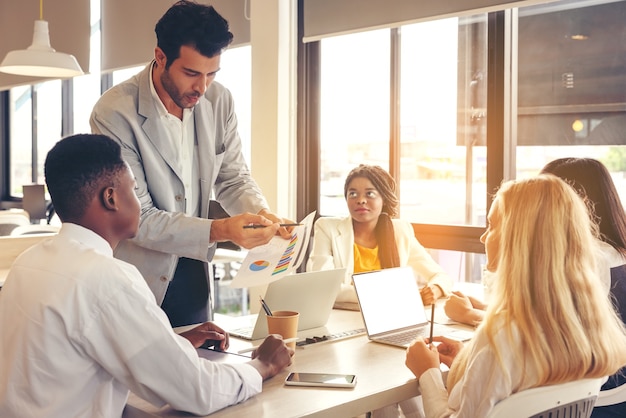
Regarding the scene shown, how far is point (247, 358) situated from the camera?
1.87 m

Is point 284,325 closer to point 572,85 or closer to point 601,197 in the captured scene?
point 601,197

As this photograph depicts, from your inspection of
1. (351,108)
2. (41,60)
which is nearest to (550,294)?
(351,108)

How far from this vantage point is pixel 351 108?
4242 mm

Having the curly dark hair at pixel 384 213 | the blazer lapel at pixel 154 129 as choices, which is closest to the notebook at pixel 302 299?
the blazer lapel at pixel 154 129

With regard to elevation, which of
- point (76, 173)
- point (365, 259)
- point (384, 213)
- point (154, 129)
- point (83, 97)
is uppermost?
point (83, 97)

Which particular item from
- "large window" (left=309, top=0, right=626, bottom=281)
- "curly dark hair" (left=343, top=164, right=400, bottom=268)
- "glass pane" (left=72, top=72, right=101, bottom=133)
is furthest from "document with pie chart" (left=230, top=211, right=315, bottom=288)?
"glass pane" (left=72, top=72, right=101, bottom=133)

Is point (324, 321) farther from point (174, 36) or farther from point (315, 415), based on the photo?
point (174, 36)

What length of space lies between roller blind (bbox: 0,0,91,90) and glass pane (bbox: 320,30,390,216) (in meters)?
2.34

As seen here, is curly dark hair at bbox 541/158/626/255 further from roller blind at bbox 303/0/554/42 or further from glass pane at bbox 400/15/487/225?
glass pane at bbox 400/15/487/225

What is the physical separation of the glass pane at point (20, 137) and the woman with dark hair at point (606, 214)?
622cm

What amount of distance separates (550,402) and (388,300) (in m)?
0.89

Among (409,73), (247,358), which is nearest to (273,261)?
(247,358)

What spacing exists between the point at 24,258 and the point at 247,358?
686 millimetres

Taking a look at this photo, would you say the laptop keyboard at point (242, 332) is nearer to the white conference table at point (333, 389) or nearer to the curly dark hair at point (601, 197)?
the white conference table at point (333, 389)
